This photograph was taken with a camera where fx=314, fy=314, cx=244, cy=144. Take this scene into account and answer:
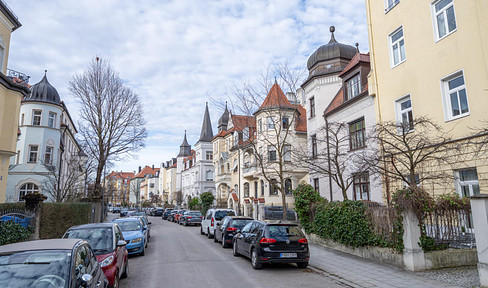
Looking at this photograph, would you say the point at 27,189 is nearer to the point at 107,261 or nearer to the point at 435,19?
the point at 107,261

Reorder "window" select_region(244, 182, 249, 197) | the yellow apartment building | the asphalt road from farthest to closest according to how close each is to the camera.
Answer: "window" select_region(244, 182, 249, 197) < the yellow apartment building < the asphalt road

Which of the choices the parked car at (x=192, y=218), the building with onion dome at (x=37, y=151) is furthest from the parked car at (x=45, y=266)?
the parked car at (x=192, y=218)

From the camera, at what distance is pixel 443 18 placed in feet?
44.0

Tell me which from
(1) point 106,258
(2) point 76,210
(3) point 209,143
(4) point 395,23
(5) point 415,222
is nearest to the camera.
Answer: (1) point 106,258

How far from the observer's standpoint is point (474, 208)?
743 cm

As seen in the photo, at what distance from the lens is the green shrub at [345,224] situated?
11.1 metres

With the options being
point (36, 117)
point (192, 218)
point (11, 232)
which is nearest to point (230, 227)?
point (11, 232)

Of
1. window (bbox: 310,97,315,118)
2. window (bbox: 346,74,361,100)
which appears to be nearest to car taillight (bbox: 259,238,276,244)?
window (bbox: 346,74,361,100)

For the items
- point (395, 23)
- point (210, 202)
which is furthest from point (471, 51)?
point (210, 202)

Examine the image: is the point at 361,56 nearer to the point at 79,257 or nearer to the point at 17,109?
the point at 79,257

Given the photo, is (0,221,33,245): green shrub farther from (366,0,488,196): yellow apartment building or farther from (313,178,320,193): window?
(313,178,320,193): window

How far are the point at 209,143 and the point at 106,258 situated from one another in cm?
5414

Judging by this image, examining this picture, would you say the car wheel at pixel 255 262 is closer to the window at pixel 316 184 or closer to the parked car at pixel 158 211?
the window at pixel 316 184

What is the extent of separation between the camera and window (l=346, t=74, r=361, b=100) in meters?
20.4
